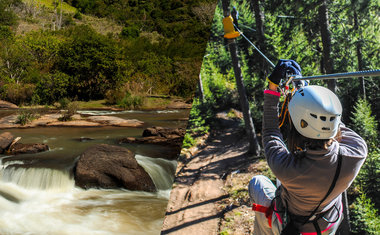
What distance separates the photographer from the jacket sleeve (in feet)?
2.90

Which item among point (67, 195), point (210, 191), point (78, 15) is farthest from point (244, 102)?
point (67, 195)

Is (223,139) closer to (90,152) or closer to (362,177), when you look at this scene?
(362,177)

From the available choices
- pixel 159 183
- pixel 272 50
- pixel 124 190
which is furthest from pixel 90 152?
pixel 272 50

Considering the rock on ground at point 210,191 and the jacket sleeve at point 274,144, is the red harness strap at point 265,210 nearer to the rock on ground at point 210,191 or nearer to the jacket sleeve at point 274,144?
the jacket sleeve at point 274,144

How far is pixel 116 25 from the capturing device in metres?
1.33

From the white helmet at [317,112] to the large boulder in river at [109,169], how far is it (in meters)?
0.62

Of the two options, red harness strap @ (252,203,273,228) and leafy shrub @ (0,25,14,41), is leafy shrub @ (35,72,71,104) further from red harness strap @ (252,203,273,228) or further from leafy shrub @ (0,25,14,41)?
red harness strap @ (252,203,273,228)

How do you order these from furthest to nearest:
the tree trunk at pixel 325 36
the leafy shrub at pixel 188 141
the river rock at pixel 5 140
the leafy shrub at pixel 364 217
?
the leafy shrub at pixel 188 141, the leafy shrub at pixel 364 217, the tree trunk at pixel 325 36, the river rock at pixel 5 140

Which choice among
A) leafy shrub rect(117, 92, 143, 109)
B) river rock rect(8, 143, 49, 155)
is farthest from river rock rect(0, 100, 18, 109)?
leafy shrub rect(117, 92, 143, 109)

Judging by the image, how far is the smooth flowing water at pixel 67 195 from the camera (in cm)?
90

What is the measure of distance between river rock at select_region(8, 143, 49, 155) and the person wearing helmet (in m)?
0.73

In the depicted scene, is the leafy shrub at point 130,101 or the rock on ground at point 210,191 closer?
the leafy shrub at point 130,101

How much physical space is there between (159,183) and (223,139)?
1270 mm

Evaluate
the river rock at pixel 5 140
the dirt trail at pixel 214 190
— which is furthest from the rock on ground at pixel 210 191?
the river rock at pixel 5 140
